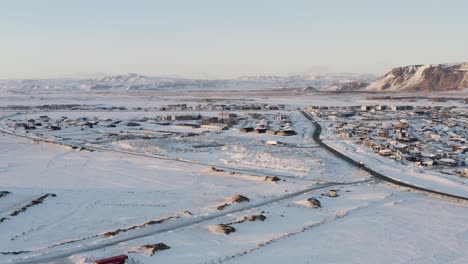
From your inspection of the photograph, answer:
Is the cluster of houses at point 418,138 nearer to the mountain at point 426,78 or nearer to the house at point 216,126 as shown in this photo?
the house at point 216,126

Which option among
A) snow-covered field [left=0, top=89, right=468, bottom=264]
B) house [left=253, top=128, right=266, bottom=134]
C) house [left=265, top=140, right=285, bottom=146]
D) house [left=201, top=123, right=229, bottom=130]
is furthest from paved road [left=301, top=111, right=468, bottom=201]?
house [left=201, top=123, right=229, bottom=130]

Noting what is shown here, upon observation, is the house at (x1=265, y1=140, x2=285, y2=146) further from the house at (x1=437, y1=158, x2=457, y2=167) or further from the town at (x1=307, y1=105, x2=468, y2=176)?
the house at (x1=437, y1=158, x2=457, y2=167)

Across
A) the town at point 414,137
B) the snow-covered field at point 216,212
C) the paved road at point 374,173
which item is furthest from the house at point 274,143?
the town at point 414,137

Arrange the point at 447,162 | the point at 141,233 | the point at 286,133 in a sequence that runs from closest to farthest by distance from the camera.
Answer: the point at 141,233 < the point at 447,162 < the point at 286,133

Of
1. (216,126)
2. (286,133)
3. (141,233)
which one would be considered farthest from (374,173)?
(216,126)

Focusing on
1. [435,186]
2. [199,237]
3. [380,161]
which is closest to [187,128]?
[380,161]

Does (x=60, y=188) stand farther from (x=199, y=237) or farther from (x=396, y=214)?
(x=396, y=214)

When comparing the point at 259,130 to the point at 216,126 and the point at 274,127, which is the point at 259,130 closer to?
the point at 274,127
